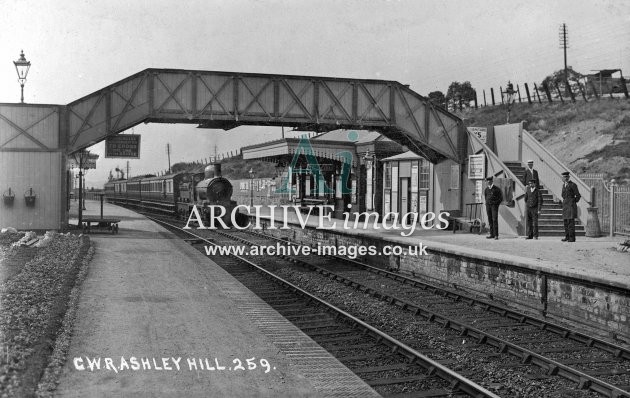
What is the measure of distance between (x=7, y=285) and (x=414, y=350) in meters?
7.38

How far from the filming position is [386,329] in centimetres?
967

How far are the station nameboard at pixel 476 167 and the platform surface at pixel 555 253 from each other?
114 inches

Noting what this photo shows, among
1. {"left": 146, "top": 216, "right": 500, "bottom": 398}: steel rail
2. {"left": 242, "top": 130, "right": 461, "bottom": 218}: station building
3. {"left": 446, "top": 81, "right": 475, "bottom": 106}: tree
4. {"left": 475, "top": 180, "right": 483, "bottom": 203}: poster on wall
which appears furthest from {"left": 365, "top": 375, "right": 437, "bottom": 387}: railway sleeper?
{"left": 446, "top": 81, "right": 475, "bottom": 106}: tree

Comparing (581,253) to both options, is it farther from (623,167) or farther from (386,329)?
(623,167)

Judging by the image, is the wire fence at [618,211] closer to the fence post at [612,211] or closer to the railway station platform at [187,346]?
the fence post at [612,211]

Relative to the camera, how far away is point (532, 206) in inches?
643

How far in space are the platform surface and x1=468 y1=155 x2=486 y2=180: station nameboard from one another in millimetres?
2896

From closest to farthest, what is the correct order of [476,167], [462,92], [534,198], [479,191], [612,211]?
[534,198], [612,211], [479,191], [476,167], [462,92]

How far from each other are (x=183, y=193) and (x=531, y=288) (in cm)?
2644

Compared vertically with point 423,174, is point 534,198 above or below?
below

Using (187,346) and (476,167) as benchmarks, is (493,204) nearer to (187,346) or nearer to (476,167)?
(476,167)

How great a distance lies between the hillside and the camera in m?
30.7

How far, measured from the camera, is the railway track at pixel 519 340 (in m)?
7.21

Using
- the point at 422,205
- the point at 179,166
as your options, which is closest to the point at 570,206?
the point at 422,205
